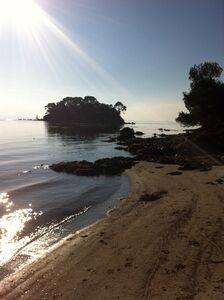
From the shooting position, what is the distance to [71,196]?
30219 millimetres

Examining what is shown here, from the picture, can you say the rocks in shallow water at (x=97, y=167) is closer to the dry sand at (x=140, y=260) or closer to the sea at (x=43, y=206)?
the sea at (x=43, y=206)

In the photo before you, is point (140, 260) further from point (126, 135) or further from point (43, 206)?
point (126, 135)

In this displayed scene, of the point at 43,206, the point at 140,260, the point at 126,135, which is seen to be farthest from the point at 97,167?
the point at 126,135

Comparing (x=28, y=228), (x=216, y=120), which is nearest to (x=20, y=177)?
(x=28, y=228)

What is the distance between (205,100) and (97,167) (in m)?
36.2

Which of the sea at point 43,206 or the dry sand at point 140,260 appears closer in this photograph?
the dry sand at point 140,260

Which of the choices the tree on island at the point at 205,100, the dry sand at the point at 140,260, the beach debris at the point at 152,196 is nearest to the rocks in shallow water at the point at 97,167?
the beach debris at the point at 152,196

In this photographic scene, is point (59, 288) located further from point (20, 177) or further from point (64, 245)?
point (20, 177)

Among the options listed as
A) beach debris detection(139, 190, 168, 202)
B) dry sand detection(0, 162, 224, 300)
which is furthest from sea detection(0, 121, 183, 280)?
beach debris detection(139, 190, 168, 202)

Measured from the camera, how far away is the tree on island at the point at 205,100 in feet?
237

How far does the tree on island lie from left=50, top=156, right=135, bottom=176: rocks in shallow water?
26.9 meters

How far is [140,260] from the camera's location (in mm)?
15047

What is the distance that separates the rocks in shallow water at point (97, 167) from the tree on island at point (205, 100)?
88.2 feet

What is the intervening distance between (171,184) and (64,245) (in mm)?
15166
